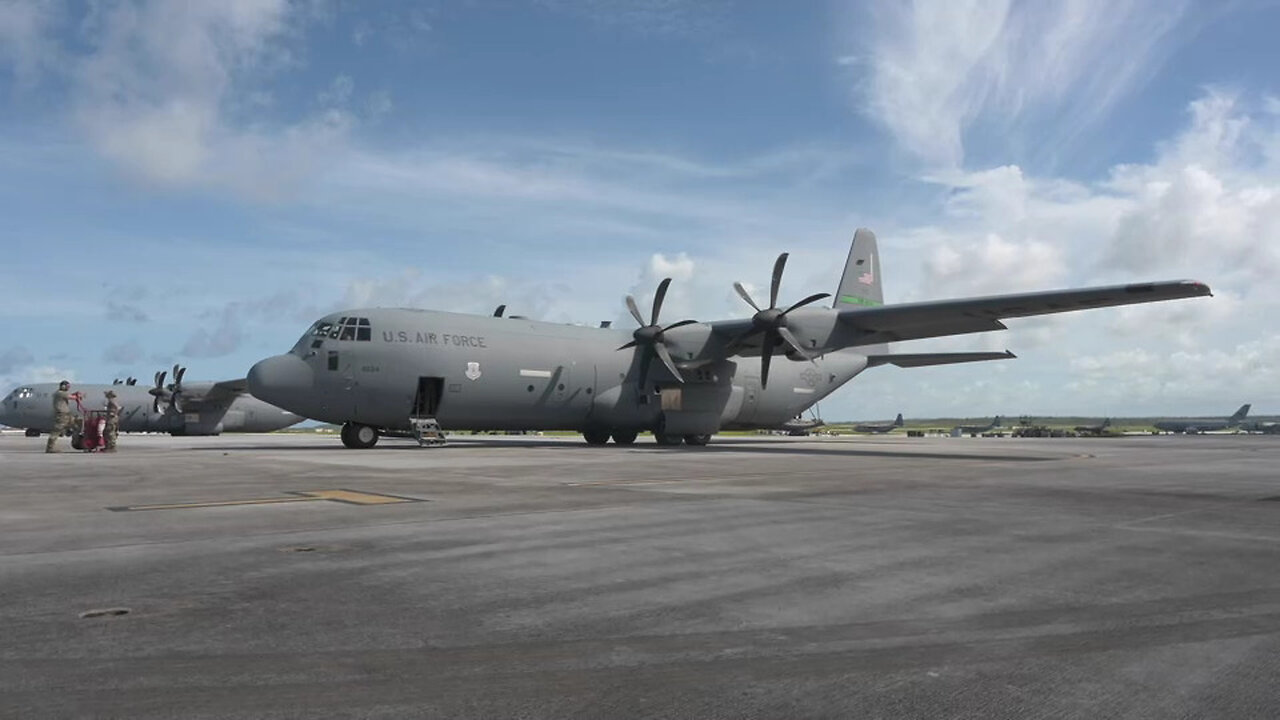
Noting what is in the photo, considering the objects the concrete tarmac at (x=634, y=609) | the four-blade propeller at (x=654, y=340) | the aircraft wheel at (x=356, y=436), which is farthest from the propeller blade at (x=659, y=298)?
the concrete tarmac at (x=634, y=609)

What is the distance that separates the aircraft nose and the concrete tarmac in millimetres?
15696

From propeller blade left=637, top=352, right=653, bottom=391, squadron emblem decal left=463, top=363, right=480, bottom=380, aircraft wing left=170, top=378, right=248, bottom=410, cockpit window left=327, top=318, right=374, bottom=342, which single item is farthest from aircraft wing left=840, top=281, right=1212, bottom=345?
aircraft wing left=170, top=378, right=248, bottom=410

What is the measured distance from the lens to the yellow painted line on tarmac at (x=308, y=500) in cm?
1016

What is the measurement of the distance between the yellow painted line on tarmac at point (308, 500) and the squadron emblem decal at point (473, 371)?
16640 mm

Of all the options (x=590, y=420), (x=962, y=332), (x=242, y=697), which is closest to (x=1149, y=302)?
(x=962, y=332)

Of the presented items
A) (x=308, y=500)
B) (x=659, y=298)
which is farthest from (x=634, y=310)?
(x=308, y=500)

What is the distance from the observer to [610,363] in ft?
108

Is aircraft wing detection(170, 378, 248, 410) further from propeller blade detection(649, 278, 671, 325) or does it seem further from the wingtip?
the wingtip

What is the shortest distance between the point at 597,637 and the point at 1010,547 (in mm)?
4650

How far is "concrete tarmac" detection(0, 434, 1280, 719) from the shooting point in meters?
3.53

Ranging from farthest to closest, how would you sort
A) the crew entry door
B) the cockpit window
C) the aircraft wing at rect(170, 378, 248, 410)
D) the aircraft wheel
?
the aircraft wing at rect(170, 378, 248, 410) < the aircraft wheel < the crew entry door < the cockpit window

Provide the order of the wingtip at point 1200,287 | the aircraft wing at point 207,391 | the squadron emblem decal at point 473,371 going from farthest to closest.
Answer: the aircraft wing at point 207,391 < the squadron emblem decal at point 473,371 < the wingtip at point 1200,287

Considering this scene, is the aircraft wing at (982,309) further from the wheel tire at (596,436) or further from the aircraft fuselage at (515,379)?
the wheel tire at (596,436)

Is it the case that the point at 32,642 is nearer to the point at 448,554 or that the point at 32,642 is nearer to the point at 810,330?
the point at 448,554
